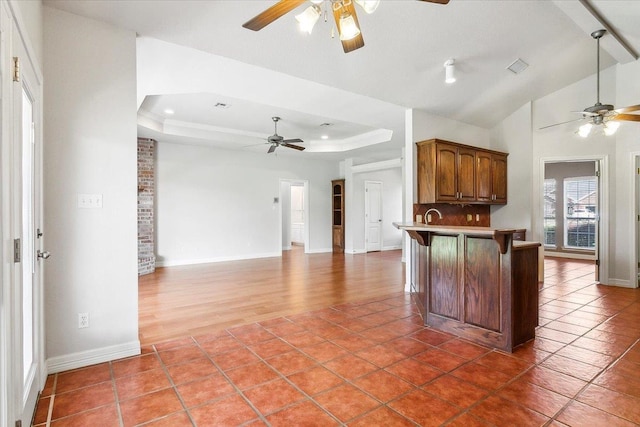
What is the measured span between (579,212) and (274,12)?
9.28 m

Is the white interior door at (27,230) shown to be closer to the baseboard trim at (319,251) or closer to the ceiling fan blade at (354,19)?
the ceiling fan blade at (354,19)

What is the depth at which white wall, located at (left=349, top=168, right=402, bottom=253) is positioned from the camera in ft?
29.8

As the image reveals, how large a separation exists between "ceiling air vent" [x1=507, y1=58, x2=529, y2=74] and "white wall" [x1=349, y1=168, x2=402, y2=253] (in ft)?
16.4

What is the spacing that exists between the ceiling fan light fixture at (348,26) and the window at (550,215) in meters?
8.72

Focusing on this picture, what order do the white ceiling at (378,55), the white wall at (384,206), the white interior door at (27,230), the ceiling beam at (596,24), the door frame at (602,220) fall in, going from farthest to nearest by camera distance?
the white wall at (384,206), the door frame at (602,220), the ceiling beam at (596,24), the white ceiling at (378,55), the white interior door at (27,230)

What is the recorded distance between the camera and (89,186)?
2527 millimetres

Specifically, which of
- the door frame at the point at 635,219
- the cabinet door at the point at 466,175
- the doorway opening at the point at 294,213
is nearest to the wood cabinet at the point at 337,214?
the doorway opening at the point at 294,213

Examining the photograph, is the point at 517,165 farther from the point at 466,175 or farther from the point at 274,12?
the point at 274,12

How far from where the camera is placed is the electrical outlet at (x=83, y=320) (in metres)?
2.49

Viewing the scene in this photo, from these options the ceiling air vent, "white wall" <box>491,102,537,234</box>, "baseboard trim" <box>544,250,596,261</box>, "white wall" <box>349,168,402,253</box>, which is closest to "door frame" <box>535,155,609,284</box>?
"white wall" <box>491,102,537,234</box>

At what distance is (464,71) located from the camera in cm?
418

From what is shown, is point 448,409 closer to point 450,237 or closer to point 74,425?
point 450,237

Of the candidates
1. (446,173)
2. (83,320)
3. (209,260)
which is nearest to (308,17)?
(83,320)

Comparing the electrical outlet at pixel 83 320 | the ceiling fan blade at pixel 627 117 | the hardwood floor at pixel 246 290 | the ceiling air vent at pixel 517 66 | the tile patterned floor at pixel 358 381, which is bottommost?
the tile patterned floor at pixel 358 381
